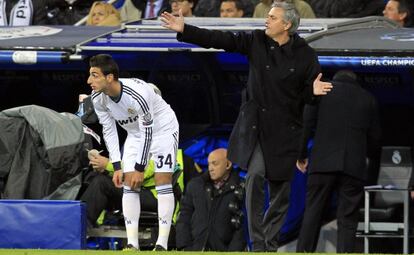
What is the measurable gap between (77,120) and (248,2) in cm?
383

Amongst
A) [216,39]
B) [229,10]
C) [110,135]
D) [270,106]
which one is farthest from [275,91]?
[229,10]

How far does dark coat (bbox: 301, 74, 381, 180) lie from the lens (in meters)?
14.5

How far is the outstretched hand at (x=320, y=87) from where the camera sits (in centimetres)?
1248

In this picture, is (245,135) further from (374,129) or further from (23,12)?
(23,12)

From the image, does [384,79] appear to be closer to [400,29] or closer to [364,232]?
[400,29]

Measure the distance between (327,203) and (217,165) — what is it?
1137 mm

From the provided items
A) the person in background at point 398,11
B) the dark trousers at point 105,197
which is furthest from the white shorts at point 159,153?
the person in background at point 398,11

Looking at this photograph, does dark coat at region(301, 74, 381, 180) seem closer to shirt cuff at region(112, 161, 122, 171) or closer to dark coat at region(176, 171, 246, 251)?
dark coat at region(176, 171, 246, 251)

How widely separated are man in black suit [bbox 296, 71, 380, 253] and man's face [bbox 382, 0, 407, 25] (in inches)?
78.8

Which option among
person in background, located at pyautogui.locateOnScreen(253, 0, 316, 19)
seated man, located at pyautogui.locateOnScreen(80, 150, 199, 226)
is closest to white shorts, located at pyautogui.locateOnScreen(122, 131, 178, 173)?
seated man, located at pyautogui.locateOnScreen(80, 150, 199, 226)

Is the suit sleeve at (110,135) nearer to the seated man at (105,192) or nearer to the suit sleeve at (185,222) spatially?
the seated man at (105,192)

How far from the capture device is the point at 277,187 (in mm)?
12812

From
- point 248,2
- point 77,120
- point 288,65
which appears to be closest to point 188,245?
point 77,120

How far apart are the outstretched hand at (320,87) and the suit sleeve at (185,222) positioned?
245cm
